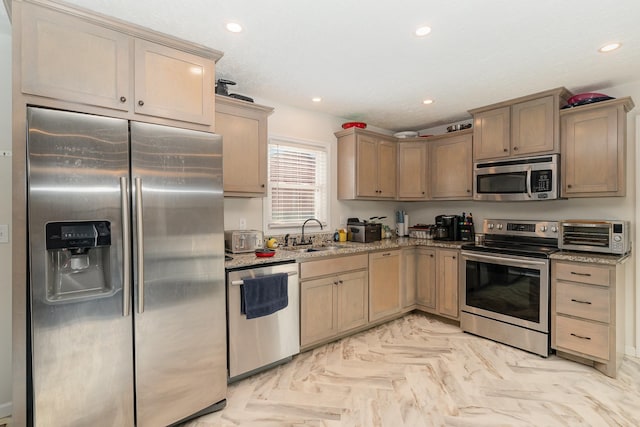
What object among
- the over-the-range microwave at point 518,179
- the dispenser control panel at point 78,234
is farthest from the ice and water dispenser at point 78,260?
the over-the-range microwave at point 518,179

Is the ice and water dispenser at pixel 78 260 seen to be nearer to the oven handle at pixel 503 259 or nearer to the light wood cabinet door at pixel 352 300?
the light wood cabinet door at pixel 352 300

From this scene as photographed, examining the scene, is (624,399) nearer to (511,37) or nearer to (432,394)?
(432,394)

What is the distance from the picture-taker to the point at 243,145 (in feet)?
9.29

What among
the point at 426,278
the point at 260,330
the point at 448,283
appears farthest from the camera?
the point at 426,278

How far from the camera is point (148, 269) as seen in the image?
1822mm

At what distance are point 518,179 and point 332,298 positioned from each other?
237cm

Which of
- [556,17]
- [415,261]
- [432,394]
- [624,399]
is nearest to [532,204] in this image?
[415,261]

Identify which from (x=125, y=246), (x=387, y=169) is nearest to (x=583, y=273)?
(x=387, y=169)

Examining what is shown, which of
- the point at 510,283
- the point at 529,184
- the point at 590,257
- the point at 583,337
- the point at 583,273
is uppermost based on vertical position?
the point at 529,184

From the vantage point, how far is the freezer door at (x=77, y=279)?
5.04ft

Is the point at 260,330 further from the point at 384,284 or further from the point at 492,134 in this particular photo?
the point at 492,134

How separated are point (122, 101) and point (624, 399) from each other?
13.2 feet

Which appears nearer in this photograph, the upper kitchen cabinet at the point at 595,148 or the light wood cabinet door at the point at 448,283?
the upper kitchen cabinet at the point at 595,148

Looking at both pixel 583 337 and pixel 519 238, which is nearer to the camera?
pixel 583 337
